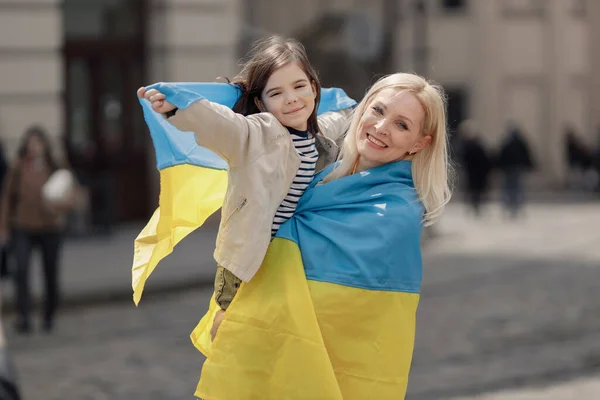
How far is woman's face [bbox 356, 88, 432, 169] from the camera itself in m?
3.38

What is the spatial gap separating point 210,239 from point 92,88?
347 cm

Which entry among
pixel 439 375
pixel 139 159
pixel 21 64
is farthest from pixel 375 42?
pixel 439 375

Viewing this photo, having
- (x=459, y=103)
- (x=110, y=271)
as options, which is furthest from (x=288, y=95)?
(x=459, y=103)

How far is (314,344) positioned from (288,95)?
689 mm

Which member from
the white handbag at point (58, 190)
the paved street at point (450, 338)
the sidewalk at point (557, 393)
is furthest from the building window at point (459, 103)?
the sidewalk at point (557, 393)

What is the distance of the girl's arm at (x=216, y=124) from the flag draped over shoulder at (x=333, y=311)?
26 cm

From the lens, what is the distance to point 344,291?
323 centimetres

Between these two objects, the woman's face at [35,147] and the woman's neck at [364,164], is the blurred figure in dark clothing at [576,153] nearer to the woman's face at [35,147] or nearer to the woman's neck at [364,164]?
the woman's face at [35,147]

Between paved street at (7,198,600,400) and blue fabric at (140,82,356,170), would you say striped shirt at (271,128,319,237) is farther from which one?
paved street at (7,198,600,400)

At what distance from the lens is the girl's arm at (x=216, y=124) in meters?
3.09

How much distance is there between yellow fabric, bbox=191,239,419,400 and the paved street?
→ 406 cm

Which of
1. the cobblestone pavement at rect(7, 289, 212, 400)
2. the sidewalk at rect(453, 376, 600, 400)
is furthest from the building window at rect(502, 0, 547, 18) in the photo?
the sidewalk at rect(453, 376, 600, 400)

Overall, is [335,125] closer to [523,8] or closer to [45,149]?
[45,149]

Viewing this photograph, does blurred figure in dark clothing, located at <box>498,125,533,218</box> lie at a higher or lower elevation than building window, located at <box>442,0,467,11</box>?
lower
